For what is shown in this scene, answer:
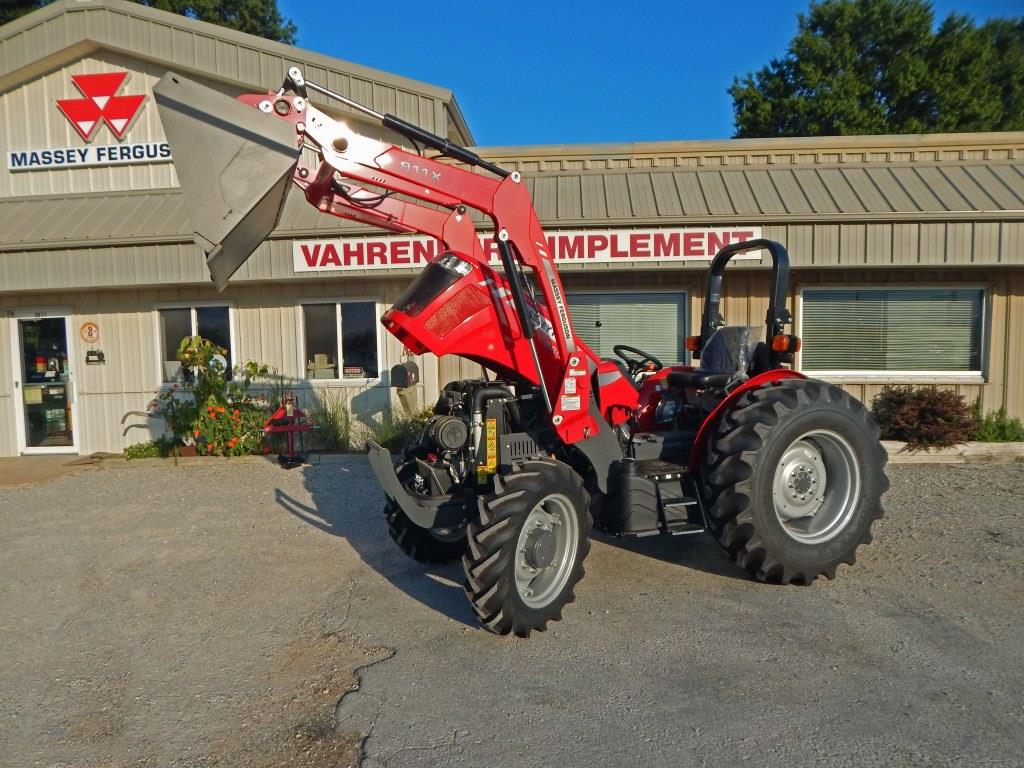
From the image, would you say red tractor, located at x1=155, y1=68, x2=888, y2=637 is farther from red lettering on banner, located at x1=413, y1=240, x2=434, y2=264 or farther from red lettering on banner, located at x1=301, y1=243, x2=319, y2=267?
red lettering on banner, located at x1=301, y1=243, x2=319, y2=267

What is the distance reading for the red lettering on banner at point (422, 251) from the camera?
9.13 m

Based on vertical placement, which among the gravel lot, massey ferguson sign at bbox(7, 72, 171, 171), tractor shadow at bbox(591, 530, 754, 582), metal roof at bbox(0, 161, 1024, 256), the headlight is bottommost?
the gravel lot

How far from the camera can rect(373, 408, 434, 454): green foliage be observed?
895 centimetres

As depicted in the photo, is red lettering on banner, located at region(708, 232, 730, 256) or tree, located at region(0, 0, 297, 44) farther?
tree, located at region(0, 0, 297, 44)

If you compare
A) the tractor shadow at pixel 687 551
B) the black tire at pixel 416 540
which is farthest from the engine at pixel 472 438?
the tractor shadow at pixel 687 551

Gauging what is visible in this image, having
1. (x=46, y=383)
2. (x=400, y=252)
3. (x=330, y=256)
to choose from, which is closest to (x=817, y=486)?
(x=400, y=252)

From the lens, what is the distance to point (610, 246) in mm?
8945

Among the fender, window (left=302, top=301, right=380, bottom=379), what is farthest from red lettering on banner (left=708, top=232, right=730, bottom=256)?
window (left=302, top=301, right=380, bottom=379)

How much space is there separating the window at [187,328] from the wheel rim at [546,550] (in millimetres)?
7581

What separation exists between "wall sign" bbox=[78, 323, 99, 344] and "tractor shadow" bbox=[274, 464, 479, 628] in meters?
4.20

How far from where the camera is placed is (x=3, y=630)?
14.2 feet

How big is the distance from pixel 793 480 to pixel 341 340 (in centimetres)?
691

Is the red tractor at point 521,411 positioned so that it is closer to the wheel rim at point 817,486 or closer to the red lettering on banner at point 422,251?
the wheel rim at point 817,486

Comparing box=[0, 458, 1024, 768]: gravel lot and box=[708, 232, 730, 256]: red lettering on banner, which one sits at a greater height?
box=[708, 232, 730, 256]: red lettering on banner
